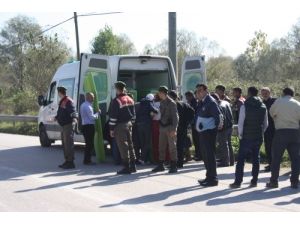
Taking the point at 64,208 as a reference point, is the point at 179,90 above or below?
above

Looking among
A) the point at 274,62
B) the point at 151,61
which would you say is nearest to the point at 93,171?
the point at 151,61

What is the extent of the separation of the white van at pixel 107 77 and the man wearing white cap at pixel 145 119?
46.2 inches

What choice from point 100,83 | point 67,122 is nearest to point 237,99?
point 100,83

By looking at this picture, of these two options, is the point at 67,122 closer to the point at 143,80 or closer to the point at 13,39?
the point at 143,80

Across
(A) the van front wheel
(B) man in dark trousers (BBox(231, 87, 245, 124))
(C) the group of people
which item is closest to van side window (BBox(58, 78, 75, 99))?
(C) the group of people

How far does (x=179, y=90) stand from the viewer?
14.0 meters

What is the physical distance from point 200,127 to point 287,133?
1470 millimetres

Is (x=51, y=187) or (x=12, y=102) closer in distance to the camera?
(x=51, y=187)

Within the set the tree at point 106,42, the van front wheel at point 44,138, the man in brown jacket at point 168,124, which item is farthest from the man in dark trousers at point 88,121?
the tree at point 106,42

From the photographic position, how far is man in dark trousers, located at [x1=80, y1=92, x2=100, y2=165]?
12.2 metres

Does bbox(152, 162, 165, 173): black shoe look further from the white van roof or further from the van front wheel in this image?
the van front wheel

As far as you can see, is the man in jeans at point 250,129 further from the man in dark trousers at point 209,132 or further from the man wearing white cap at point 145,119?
the man wearing white cap at point 145,119
